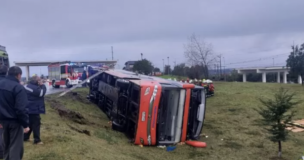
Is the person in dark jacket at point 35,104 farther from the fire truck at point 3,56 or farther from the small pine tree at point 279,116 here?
the fire truck at point 3,56

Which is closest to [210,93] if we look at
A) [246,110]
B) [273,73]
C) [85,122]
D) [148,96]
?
[246,110]

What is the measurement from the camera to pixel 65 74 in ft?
93.5

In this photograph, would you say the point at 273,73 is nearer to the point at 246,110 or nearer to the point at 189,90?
the point at 246,110

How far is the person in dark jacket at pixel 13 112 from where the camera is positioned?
17.5 feet

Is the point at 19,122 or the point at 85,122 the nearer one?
the point at 19,122

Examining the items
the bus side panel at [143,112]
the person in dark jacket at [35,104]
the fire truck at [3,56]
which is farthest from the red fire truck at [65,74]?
the person in dark jacket at [35,104]

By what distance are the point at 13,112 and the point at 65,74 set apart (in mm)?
23675

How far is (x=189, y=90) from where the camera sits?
948 cm

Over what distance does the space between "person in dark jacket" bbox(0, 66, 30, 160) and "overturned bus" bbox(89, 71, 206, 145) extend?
3880 mm

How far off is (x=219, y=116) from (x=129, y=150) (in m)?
8.13

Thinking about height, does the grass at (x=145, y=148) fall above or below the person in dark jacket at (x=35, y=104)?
below

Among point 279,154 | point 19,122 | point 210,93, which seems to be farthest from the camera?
point 210,93

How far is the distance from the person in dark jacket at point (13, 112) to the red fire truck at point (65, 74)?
2181cm

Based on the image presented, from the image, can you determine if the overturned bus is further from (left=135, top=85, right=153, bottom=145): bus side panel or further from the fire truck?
the fire truck
